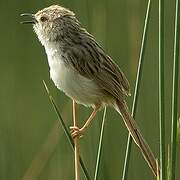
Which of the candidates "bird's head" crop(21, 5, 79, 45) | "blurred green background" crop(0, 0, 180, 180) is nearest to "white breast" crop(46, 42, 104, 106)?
"bird's head" crop(21, 5, 79, 45)

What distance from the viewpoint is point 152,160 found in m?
3.04

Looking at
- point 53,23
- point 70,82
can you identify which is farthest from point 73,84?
point 53,23

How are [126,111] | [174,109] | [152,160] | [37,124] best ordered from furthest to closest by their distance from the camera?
[37,124]
[126,111]
[152,160]
[174,109]

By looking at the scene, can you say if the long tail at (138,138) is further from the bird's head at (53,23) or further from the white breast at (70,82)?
the bird's head at (53,23)

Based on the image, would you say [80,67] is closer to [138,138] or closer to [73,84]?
[73,84]

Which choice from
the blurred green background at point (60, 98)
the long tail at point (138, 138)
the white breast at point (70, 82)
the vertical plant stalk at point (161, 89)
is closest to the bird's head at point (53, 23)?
the white breast at point (70, 82)

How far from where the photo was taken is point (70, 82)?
360cm

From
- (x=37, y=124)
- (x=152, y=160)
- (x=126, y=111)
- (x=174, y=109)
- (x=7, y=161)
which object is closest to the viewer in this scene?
(x=174, y=109)

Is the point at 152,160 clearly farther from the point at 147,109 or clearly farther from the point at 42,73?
the point at 42,73

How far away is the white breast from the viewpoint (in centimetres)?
359

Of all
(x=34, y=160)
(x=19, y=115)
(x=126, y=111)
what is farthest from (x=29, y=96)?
(x=126, y=111)

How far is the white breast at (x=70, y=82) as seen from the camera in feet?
11.8

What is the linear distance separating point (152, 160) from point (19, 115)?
7.92 feet

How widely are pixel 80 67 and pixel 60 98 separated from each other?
111 cm
